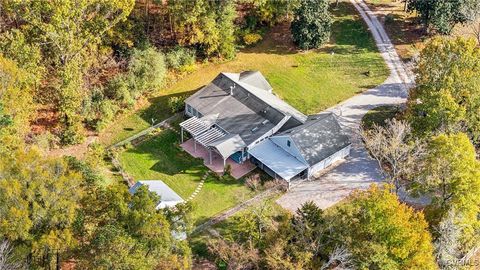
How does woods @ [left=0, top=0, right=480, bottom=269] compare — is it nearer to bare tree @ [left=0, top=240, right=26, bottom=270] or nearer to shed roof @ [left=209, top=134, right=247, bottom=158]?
bare tree @ [left=0, top=240, right=26, bottom=270]

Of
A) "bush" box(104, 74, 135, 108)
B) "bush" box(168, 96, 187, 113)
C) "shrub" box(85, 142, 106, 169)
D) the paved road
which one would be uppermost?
"bush" box(104, 74, 135, 108)

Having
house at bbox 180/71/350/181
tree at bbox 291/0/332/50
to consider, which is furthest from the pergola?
tree at bbox 291/0/332/50

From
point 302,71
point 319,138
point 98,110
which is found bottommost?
point 319,138

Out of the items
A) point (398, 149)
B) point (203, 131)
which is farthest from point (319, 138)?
point (203, 131)

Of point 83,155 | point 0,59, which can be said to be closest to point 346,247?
point 83,155

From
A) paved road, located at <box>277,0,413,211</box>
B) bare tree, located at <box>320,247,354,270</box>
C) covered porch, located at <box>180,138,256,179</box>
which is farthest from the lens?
covered porch, located at <box>180,138,256,179</box>

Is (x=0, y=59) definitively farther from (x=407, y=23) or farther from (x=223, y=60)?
(x=407, y=23)

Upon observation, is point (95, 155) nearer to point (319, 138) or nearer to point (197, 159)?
point (197, 159)

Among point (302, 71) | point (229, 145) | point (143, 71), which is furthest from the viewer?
point (302, 71)
